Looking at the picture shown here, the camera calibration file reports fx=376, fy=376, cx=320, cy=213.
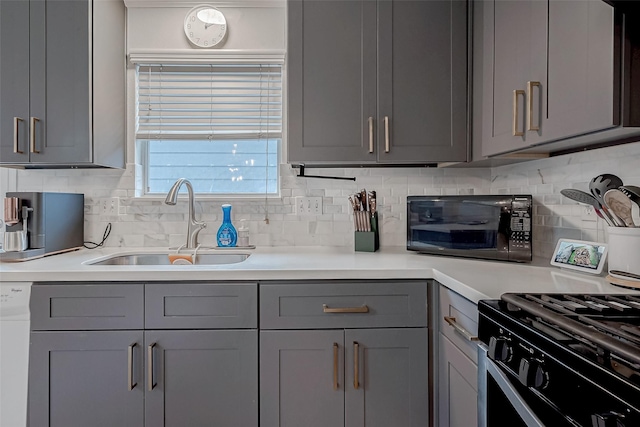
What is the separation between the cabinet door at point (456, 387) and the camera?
3.93 feet

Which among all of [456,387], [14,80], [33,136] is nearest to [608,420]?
[456,387]

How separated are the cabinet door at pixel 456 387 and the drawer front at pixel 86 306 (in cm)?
119

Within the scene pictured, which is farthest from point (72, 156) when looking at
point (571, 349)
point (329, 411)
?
point (571, 349)

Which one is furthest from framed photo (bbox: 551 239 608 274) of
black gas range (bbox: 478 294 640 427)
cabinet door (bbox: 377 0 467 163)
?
cabinet door (bbox: 377 0 467 163)

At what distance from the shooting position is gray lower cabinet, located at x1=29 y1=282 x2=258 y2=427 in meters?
1.47

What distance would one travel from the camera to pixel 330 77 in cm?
181

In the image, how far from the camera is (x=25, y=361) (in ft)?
4.77

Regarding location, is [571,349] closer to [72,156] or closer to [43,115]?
[72,156]

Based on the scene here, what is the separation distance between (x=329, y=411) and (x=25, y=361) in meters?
1.20

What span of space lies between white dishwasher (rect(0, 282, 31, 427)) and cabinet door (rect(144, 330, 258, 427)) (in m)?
0.47

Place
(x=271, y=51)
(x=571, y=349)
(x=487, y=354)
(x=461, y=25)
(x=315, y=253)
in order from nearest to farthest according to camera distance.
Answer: (x=571, y=349)
(x=487, y=354)
(x=461, y=25)
(x=315, y=253)
(x=271, y=51)

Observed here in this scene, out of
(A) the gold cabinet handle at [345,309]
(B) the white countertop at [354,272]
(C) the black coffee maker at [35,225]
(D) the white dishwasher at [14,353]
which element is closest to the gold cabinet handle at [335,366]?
(A) the gold cabinet handle at [345,309]

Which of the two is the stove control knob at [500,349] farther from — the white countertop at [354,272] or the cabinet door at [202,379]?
the cabinet door at [202,379]

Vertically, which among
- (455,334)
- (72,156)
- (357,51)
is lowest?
(455,334)
